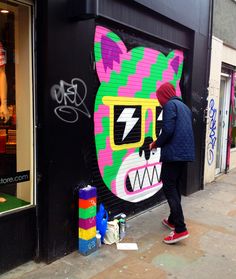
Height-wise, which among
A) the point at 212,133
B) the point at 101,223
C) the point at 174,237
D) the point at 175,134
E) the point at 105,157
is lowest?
the point at 174,237

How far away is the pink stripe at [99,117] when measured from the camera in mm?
4172

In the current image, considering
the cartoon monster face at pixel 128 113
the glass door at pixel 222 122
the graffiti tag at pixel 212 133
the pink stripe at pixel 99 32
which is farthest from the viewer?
the glass door at pixel 222 122

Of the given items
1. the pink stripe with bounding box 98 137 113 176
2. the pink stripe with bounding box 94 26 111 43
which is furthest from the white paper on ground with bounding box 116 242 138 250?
the pink stripe with bounding box 94 26 111 43

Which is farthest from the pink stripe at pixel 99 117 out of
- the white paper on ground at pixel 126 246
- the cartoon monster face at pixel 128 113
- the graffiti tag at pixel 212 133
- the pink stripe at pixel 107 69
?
the graffiti tag at pixel 212 133

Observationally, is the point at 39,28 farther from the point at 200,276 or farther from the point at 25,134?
the point at 200,276

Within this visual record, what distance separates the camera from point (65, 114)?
139 inches

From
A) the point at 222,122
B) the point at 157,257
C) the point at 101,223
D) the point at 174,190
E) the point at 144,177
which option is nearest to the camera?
the point at 157,257

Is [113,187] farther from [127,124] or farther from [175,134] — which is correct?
[175,134]

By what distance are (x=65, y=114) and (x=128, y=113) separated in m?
1.47

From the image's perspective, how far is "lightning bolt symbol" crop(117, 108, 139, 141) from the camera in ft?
15.4

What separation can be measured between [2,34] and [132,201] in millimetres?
2901

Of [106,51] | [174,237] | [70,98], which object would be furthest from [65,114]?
[174,237]

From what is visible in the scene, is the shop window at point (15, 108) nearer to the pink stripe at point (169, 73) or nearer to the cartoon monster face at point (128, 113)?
the cartoon monster face at point (128, 113)

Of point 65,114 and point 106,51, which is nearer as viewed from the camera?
point 65,114
